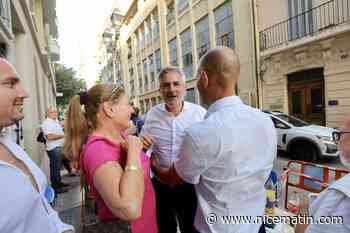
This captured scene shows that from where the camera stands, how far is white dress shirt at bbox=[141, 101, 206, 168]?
2.30 meters

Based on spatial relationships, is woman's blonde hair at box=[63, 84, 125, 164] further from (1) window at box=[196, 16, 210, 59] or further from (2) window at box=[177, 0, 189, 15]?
(2) window at box=[177, 0, 189, 15]

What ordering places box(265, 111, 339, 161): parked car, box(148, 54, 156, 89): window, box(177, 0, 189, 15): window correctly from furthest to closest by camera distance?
box(148, 54, 156, 89): window
box(177, 0, 189, 15): window
box(265, 111, 339, 161): parked car

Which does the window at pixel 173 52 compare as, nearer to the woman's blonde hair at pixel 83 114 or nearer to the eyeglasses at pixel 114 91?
the woman's blonde hair at pixel 83 114

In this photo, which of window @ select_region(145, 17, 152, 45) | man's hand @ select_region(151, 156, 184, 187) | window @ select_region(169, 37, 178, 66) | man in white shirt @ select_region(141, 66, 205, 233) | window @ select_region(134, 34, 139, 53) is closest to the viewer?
man's hand @ select_region(151, 156, 184, 187)

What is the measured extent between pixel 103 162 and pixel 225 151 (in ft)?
2.21

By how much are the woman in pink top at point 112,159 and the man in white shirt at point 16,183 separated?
0.26 metres

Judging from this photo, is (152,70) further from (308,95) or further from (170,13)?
(308,95)

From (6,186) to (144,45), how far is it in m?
33.0

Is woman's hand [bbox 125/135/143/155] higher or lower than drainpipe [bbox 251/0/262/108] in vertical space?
lower

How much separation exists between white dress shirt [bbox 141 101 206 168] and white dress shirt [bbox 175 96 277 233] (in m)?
0.67

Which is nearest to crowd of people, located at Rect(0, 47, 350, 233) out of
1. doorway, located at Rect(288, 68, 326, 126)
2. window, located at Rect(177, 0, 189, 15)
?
doorway, located at Rect(288, 68, 326, 126)

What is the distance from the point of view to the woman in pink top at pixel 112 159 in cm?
126

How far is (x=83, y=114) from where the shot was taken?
1943 mm

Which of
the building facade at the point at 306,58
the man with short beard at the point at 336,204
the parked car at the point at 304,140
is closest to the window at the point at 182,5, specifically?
the building facade at the point at 306,58
